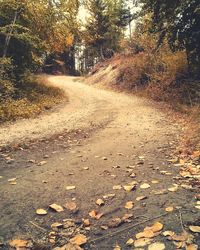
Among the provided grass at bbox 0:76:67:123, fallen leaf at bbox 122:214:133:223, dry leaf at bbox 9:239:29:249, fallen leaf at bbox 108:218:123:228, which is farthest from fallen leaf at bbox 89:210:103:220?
grass at bbox 0:76:67:123

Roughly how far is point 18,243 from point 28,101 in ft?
46.7

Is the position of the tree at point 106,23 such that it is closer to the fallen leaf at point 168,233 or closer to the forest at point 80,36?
the forest at point 80,36

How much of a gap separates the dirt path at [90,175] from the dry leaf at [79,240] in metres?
0.07

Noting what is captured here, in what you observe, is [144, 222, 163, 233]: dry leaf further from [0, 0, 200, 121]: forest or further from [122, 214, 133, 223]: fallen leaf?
[0, 0, 200, 121]: forest

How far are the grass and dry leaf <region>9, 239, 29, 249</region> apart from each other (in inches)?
395

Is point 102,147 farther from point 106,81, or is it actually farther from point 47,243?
point 106,81

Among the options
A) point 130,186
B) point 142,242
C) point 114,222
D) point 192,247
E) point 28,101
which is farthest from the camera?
point 28,101

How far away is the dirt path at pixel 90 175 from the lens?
4.03m

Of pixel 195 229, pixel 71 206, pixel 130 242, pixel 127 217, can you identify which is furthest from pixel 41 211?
pixel 195 229

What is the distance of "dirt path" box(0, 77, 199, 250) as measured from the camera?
403 centimetres

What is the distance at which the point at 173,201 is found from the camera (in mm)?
4516

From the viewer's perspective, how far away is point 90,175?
236 inches

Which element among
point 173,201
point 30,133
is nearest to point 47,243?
point 173,201

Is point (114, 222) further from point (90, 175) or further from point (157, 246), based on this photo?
point (90, 175)
